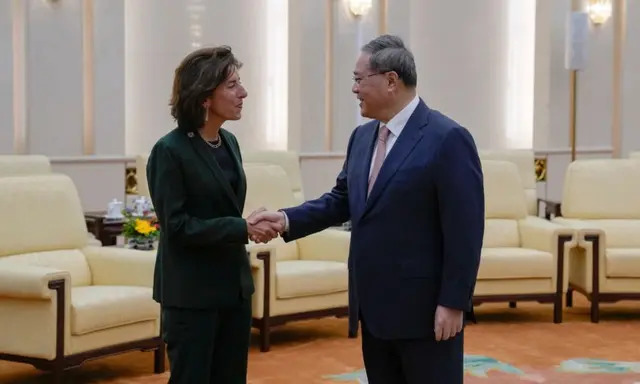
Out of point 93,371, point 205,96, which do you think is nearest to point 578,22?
point 93,371

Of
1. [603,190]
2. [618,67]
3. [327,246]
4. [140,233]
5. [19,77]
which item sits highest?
[618,67]

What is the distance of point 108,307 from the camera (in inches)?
217

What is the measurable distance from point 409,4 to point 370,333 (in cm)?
799

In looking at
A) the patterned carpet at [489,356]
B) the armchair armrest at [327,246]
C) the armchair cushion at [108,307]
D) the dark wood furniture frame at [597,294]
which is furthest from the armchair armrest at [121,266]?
the dark wood furniture frame at [597,294]

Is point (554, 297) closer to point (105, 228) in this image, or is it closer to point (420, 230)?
point (105, 228)

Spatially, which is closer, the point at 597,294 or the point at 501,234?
the point at 597,294

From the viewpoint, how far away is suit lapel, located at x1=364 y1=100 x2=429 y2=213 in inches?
123

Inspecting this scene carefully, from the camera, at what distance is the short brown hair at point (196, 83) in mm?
3480

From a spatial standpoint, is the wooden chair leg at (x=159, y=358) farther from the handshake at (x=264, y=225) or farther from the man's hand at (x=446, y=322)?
the man's hand at (x=446, y=322)

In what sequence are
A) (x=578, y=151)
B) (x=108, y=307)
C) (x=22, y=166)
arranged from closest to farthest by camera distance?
(x=108, y=307) < (x=22, y=166) < (x=578, y=151)

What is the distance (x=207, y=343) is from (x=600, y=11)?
9111 millimetres

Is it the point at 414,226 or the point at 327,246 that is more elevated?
the point at 414,226

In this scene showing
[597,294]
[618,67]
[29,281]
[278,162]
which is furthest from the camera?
[618,67]

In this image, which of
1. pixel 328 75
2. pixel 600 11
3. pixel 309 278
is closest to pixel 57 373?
pixel 309 278
